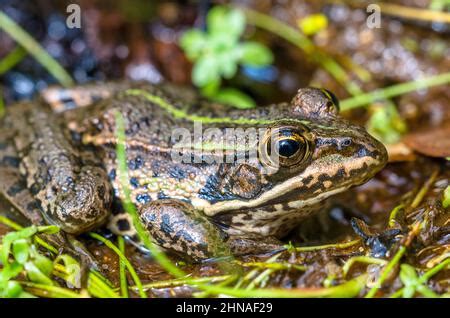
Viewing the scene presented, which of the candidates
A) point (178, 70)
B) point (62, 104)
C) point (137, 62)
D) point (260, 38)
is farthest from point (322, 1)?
point (62, 104)

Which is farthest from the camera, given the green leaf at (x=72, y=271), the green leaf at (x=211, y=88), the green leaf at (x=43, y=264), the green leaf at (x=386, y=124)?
the green leaf at (x=211, y=88)

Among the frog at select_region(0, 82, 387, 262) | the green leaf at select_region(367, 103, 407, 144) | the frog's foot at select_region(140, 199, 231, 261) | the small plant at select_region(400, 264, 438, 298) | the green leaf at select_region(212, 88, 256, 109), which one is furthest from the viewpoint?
the green leaf at select_region(212, 88, 256, 109)

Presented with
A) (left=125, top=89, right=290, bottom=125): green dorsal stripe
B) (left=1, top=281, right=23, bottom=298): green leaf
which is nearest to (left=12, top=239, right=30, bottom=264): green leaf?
(left=1, top=281, right=23, bottom=298): green leaf

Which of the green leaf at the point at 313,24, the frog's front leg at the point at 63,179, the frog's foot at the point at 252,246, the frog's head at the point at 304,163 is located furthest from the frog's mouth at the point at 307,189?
the green leaf at the point at 313,24

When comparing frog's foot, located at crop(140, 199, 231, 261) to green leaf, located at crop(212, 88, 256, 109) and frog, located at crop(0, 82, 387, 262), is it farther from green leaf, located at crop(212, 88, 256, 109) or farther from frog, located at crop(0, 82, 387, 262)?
green leaf, located at crop(212, 88, 256, 109)

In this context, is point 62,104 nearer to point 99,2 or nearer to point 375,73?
point 99,2

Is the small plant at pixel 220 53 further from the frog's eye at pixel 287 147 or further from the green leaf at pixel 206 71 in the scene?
the frog's eye at pixel 287 147
